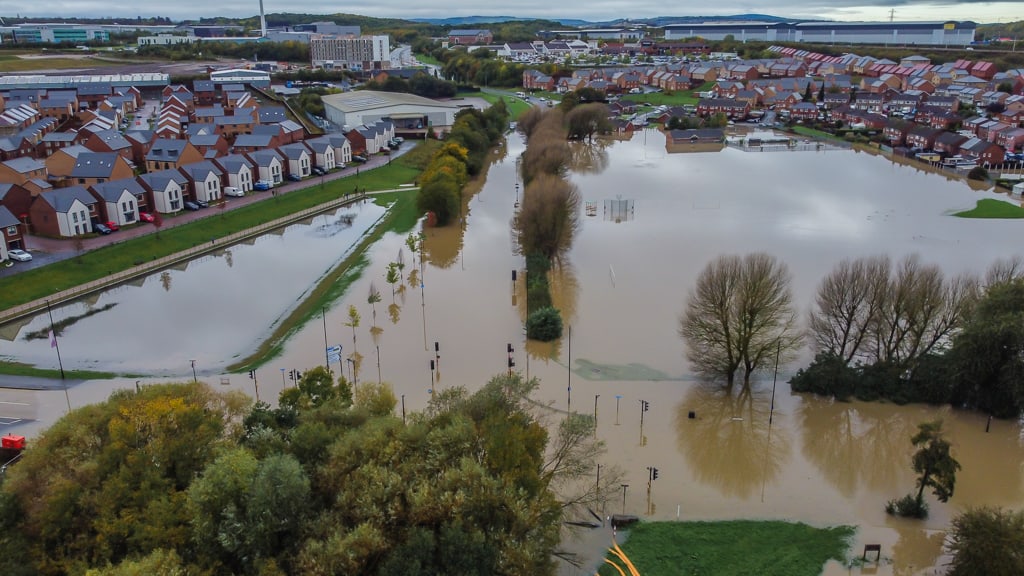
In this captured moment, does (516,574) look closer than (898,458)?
Yes

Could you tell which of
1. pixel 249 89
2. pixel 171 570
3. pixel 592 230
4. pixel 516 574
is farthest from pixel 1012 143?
pixel 249 89

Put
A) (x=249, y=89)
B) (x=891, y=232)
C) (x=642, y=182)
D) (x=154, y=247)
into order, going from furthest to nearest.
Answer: (x=249, y=89) → (x=642, y=182) → (x=891, y=232) → (x=154, y=247)

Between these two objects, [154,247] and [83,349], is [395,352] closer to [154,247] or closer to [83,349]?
[83,349]

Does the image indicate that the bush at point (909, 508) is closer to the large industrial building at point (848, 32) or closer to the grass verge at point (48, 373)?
the grass verge at point (48, 373)

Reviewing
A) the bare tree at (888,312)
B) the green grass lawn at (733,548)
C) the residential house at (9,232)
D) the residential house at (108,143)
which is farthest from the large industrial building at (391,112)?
the green grass lawn at (733,548)

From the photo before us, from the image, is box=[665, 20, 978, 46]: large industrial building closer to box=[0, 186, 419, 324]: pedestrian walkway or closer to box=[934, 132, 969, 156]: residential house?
box=[934, 132, 969, 156]: residential house
